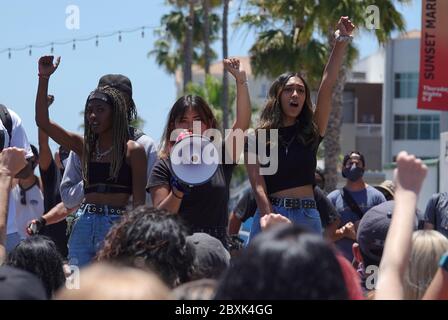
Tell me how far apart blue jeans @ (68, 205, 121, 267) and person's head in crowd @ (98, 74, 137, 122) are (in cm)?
76

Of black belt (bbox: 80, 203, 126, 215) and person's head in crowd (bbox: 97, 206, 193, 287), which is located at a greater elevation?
→ person's head in crowd (bbox: 97, 206, 193, 287)

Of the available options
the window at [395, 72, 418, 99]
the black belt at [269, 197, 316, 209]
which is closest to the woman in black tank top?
the black belt at [269, 197, 316, 209]

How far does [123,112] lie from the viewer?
533cm

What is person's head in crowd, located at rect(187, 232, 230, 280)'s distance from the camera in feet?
11.7

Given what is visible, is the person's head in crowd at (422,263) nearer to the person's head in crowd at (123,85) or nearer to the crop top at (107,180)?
the crop top at (107,180)

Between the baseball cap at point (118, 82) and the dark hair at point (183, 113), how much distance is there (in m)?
0.36

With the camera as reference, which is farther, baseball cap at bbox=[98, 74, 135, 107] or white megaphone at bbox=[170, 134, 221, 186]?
baseball cap at bbox=[98, 74, 135, 107]

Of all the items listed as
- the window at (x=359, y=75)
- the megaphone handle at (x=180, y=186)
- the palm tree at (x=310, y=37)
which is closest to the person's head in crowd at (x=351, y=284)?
the megaphone handle at (x=180, y=186)

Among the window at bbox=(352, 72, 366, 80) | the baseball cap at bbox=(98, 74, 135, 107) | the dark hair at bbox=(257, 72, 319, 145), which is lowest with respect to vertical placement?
the dark hair at bbox=(257, 72, 319, 145)

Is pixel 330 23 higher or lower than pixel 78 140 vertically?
higher

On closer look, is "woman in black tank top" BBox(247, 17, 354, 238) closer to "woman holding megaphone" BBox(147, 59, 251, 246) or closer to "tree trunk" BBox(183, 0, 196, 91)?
"woman holding megaphone" BBox(147, 59, 251, 246)

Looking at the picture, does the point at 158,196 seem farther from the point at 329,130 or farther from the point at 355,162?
the point at 329,130

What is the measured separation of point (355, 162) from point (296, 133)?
281 centimetres
